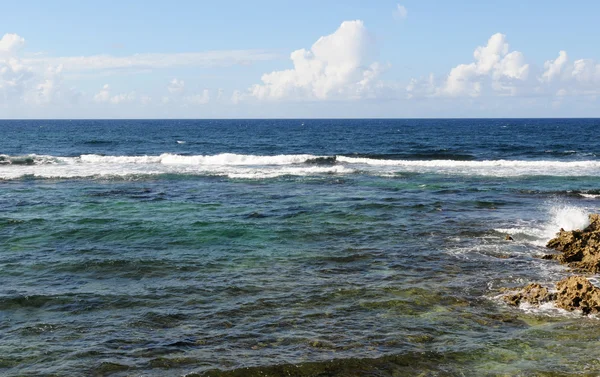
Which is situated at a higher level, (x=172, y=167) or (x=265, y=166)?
(x=265, y=166)

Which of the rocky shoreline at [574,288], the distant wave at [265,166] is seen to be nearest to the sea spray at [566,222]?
the rocky shoreline at [574,288]

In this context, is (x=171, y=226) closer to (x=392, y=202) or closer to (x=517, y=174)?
(x=392, y=202)

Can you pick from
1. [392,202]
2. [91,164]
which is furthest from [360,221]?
[91,164]

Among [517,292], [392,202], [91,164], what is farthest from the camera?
[91,164]

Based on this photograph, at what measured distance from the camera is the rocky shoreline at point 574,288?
38.2ft

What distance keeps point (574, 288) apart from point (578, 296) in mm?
221

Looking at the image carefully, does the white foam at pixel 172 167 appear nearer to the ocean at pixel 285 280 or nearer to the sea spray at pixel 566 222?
the ocean at pixel 285 280

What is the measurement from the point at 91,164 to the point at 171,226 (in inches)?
1076

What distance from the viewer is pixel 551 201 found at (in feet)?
84.9

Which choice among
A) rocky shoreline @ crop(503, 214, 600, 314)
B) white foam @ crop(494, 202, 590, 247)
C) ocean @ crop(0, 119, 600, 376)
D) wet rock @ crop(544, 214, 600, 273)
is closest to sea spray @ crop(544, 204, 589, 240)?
white foam @ crop(494, 202, 590, 247)

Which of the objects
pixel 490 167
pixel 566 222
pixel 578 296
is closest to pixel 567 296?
pixel 578 296

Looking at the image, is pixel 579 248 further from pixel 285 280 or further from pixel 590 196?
pixel 590 196

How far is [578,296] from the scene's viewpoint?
11.8 m

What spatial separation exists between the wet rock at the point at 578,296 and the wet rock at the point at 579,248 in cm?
319
